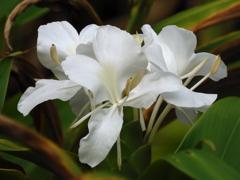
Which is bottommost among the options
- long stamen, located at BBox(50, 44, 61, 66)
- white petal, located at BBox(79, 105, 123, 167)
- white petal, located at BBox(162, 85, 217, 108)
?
white petal, located at BBox(79, 105, 123, 167)

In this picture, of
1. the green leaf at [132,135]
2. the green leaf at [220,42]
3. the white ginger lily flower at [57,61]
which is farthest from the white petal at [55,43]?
the green leaf at [220,42]

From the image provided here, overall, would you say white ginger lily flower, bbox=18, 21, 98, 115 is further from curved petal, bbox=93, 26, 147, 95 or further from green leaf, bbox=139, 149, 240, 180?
green leaf, bbox=139, 149, 240, 180

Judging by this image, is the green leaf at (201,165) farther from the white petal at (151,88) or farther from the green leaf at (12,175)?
the green leaf at (12,175)

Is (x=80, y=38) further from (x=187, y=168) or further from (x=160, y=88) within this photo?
(x=187, y=168)

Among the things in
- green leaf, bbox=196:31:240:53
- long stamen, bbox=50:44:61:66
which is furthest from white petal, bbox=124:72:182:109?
green leaf, bbox=196:31:240:53

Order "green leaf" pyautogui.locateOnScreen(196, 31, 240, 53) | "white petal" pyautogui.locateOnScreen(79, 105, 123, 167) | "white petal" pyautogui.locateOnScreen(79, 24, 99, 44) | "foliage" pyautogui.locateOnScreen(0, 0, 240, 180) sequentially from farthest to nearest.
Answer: "green leaf" pyautogui.locateOnScreen(196, 31, 240, 53) → "white petal" pyautogui.locateOnScreen(79, 24, 99, 44) → "white petal" pyautogui.locateOnScreen(79, 105, 123, 167) → "foliage" pyautogui.locateOnScreen(0, 0, 240, 180)

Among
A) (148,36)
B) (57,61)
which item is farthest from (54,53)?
(148,36)
